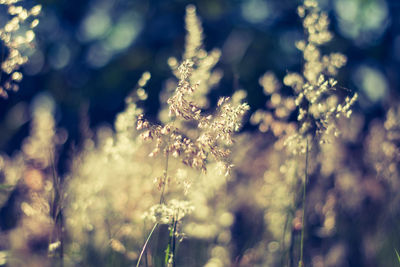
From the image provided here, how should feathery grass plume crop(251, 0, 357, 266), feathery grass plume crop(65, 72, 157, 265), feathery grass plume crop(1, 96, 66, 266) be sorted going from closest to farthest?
1. feathery grass plume crop(251, 0, 357, 266)
2. feathery grass plume crop(65, 72, 157, 265)
3. feathery grass plume crop(1, 96, 66, 266)

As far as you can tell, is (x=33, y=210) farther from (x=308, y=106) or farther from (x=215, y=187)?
(x=308, y=106)

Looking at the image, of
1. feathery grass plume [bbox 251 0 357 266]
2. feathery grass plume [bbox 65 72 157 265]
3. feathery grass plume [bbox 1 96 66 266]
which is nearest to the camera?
feathery grass plume [bbox 251 0 357 266]

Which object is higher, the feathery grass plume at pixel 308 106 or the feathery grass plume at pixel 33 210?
the feathery grass plume at pixel 308 106

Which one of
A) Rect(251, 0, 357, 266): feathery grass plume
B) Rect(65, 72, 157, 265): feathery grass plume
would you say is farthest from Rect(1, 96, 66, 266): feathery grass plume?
Rect(251, 0, 357, 266): feathery grass plume

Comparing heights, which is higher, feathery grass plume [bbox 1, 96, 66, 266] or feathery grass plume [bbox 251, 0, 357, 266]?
feathery grass plume [bbox 251, 0, 357, 266]

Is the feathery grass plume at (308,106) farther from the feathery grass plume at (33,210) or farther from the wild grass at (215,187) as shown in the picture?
the feathery grass plume at (33,210)

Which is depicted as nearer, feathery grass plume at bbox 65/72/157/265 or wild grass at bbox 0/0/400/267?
wild grass at bbox 0/0/400/267

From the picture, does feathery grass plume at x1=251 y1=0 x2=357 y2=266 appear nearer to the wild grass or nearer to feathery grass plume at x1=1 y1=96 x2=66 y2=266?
the wild grass

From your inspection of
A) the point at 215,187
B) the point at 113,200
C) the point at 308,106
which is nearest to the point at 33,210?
the point at 113,200

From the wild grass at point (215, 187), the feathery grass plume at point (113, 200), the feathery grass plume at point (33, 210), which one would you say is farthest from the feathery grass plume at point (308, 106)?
the feathery grass plume at point (33, 210)

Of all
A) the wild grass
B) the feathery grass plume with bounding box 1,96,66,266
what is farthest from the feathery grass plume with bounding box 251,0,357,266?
the feathery grass plume with bounding box 1,96,66,266

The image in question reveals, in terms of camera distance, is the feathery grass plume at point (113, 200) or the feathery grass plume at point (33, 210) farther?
the feathery grass plume at point (33, 210)

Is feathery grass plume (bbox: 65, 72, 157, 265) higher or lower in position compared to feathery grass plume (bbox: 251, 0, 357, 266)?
lower

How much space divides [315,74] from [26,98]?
7.09m
